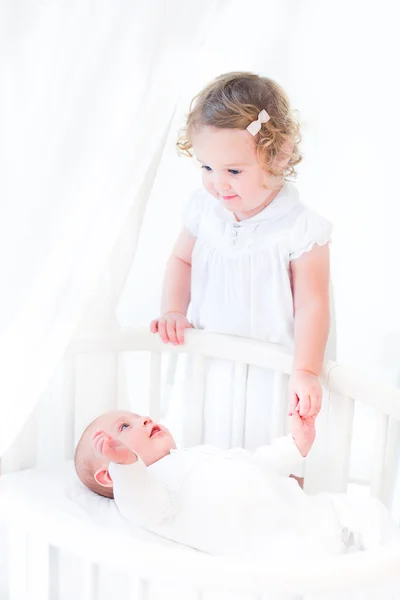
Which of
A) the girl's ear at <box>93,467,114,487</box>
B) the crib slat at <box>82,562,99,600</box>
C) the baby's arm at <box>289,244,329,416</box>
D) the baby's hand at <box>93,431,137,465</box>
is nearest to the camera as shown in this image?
the crib slat at <box>82,562,99,600</box>

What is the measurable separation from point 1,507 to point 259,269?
0.65m

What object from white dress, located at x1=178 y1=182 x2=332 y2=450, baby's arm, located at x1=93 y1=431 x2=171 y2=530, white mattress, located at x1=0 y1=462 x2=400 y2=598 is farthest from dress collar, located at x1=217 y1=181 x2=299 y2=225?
white mattress, located at x1=0 y1=462 x2=400 y2=598

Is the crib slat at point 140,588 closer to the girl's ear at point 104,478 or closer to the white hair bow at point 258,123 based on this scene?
the girl's ear at point 104,478

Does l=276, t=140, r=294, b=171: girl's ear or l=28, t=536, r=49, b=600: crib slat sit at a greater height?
l=276, t=140, r=294, b=171: girl's ear

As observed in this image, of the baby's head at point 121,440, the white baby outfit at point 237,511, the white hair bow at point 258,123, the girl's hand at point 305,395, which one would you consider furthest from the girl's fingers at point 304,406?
the white hair bow at point 258,123

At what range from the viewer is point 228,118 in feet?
4.37

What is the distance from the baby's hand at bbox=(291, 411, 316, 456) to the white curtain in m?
0.43

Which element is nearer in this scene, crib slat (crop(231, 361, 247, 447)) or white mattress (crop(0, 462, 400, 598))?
white mattress (crop(0, 462, 400, 598))

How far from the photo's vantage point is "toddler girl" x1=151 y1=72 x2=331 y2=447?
1350 mm

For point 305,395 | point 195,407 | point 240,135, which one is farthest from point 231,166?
point 195,407

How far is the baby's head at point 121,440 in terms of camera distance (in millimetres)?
1316

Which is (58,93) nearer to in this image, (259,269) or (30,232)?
(30,232)

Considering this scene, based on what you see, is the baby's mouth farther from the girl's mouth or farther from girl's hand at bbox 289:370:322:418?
girl's hand at bbox 289:370:322:418

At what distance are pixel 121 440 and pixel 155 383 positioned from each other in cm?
26
